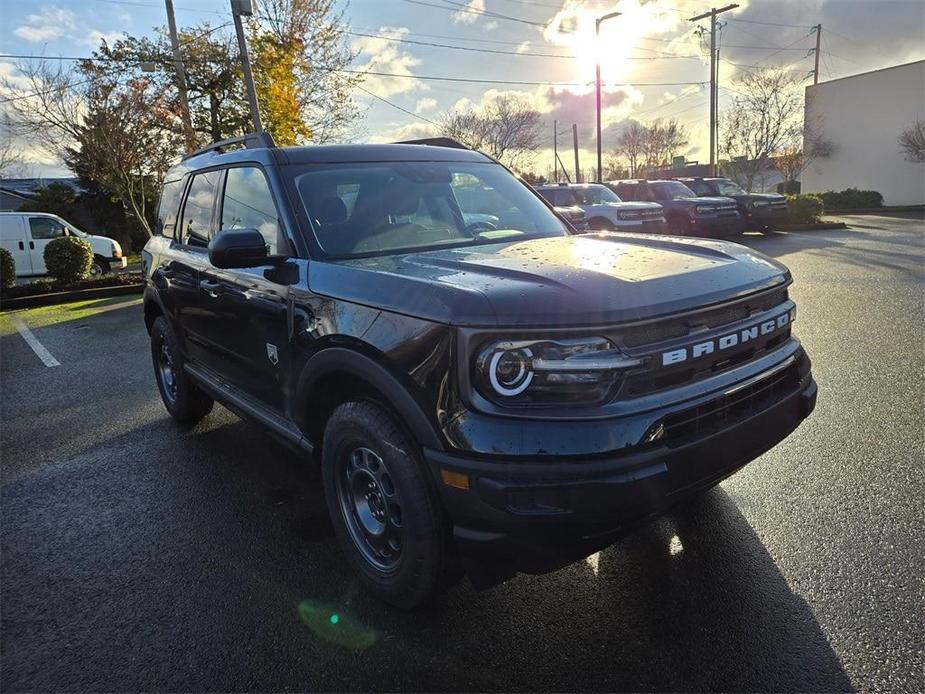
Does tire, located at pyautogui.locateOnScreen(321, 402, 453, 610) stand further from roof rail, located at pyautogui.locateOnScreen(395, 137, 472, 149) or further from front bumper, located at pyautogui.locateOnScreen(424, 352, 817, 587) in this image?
roof rail, located at pyautogui.locateOnScreen(395, 137, 472, 149)

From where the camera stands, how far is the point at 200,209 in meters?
4.00

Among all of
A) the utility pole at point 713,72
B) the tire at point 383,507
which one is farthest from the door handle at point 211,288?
the utility pole at point 713,72

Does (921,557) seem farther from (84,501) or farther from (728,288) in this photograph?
(84,501)

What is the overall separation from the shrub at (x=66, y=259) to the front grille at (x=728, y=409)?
15.4 meters

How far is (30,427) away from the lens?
4.94 meters

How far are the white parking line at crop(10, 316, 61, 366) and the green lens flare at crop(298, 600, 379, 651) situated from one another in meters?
6.37

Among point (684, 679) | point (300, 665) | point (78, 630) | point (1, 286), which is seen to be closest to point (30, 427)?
point (78, 630)

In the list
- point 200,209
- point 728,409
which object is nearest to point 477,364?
point 728,409

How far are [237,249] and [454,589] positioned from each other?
5.85 ft

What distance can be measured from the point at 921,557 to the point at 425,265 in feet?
8.18

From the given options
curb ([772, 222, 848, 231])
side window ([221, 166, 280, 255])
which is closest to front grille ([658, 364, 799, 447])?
side window ([221, 166, 280, 255])

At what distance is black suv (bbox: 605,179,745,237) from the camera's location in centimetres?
1503

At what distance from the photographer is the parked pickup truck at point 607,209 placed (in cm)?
1349

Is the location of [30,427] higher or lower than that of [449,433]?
lower
